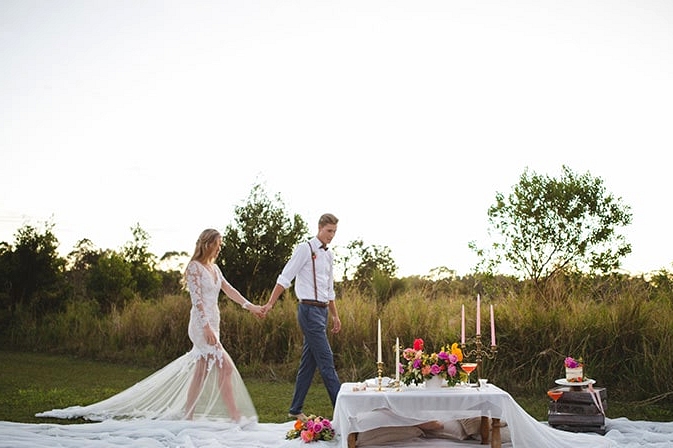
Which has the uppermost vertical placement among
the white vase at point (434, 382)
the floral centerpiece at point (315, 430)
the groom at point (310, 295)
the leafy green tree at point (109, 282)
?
the leafy green tree at point (109, 282)

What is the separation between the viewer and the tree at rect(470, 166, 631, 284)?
18.6 metres

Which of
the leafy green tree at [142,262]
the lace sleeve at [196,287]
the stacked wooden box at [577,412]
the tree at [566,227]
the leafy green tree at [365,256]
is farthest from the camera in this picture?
the leafy green tree at [142,262]

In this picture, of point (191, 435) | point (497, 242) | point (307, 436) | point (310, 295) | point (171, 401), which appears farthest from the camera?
point (497, 242)

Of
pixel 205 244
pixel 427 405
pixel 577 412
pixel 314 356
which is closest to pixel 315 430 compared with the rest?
pixel 427 405

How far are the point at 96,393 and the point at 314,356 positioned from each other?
13.1 feet

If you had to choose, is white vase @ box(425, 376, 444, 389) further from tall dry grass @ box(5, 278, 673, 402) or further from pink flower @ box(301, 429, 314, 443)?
tall dry grass @ box(5, 278, 673, 402)

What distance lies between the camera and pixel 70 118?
13.0m

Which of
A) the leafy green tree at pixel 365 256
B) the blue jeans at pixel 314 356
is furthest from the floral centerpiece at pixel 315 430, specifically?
the leafy green tree at pixel 365 256

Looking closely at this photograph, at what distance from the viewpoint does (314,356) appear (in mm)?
6863

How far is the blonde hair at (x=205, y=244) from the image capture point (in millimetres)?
6688

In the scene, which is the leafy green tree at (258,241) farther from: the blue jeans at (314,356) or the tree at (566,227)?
the blue jeans at (314,356)

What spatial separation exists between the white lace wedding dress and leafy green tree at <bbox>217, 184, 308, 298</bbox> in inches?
405

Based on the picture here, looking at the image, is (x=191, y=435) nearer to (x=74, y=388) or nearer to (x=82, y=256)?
(x=74, y=388)

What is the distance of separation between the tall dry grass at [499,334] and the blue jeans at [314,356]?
3.67 metres
